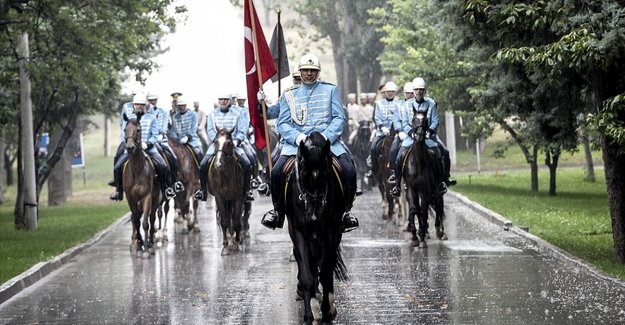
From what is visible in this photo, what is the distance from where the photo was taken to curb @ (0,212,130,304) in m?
18.1

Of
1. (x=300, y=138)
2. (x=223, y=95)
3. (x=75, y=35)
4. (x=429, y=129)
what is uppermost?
(x=75, y=35)

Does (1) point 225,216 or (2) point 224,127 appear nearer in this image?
(1) point 225,216

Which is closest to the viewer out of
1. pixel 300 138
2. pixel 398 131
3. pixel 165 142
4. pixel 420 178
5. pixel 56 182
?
pixel 300 138

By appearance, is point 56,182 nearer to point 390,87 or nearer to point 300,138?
point 390,87

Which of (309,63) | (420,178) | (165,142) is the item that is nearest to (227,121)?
(165,142)

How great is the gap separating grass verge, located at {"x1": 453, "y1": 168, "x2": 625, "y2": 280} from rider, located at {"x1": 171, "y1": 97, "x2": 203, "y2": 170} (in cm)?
681

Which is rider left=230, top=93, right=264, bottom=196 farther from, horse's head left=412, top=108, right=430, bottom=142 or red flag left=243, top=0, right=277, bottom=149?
red flag left=243, top=0, right=277, bottom=149

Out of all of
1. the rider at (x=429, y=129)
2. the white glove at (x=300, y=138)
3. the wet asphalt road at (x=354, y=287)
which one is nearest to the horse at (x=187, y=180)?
the wet asphalt road at (x=354, y=287)

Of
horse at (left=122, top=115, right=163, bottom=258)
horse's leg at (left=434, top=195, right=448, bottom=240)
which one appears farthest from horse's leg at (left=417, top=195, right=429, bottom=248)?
horse at (left=122, top=115, right=163, bottom=258)

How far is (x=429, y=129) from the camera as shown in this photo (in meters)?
23.6

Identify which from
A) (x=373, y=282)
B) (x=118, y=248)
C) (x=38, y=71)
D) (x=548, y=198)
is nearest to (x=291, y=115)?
(x=373, y=282)

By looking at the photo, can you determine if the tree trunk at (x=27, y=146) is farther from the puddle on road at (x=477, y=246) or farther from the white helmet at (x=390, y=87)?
the puddle on road at (x=477, y=246)

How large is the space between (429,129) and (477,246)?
2.20 m

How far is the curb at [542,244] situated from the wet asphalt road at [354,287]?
0.35ft
